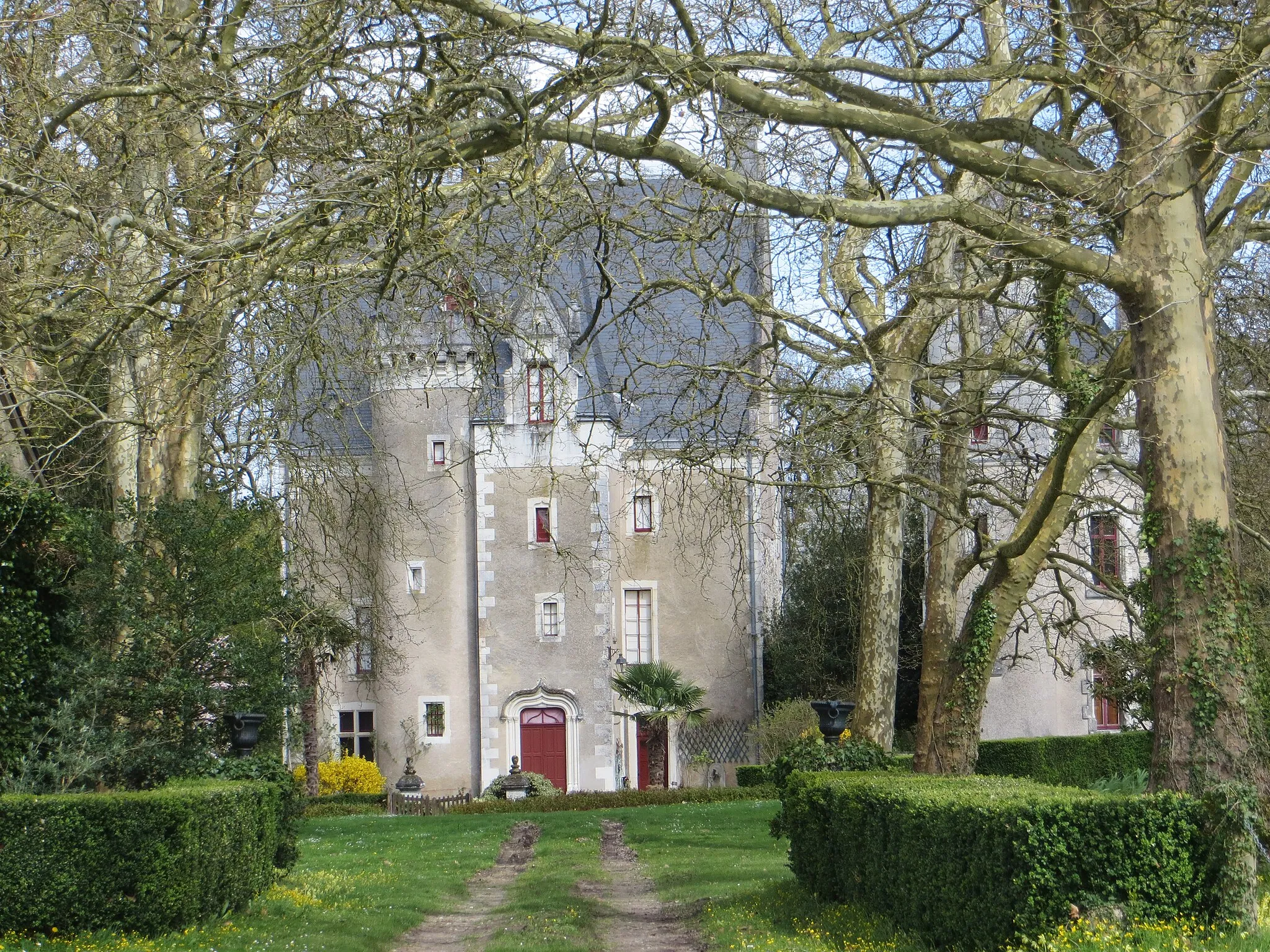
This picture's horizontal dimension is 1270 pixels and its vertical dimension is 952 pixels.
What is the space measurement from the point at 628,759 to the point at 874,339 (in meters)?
20.3

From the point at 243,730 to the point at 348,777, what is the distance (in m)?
17.7

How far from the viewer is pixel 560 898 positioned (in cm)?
1354

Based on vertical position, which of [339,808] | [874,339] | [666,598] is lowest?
[339,808]

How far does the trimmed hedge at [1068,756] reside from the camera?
95.2 ft

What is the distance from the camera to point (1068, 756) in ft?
98.7

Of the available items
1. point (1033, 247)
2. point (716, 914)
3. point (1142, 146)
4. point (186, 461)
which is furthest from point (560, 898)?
point (1142, 146)

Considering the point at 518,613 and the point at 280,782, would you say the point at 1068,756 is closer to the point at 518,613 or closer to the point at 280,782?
the point at 518,613

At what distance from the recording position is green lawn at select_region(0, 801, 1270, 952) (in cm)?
963

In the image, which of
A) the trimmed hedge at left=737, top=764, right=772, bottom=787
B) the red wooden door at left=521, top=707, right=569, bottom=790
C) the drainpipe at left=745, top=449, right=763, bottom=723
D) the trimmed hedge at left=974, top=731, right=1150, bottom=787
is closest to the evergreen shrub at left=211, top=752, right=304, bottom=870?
the trimmed hedge at left=737, top=764, right=772, bottom=787

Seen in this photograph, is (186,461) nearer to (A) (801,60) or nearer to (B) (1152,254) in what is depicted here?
(A) (801,60)

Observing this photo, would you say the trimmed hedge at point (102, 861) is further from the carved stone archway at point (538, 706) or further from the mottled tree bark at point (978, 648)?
the carved stone archway at point (538, 706)

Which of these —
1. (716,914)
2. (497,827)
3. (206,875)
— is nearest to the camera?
(206,875)

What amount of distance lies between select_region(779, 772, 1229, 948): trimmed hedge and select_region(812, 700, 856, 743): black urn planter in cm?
496

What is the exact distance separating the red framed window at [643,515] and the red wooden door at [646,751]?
4.89 metres
